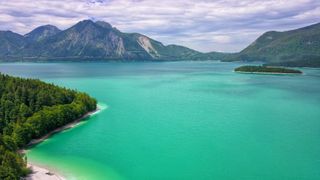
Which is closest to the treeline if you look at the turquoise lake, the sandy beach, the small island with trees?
the sandy beach

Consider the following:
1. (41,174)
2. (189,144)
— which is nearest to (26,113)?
(41,174)

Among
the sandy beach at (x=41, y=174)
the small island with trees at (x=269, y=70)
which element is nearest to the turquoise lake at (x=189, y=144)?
the sandy beach at (x=41, y=174)

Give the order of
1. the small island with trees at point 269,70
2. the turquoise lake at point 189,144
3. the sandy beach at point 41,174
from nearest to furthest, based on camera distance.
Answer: the sandy beach at point 41,174 → the turquoise lake at point 189,144 → the small island with trees at point 269,70

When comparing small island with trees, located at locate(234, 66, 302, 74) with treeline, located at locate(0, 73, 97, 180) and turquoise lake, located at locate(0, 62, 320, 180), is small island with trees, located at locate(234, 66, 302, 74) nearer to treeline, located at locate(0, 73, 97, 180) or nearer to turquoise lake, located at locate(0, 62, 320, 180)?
turquoise lake, located at locate(0, 62, 320, 180)

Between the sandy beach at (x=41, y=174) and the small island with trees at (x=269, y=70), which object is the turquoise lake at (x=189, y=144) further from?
the small island with trees at (x=269, y=70)

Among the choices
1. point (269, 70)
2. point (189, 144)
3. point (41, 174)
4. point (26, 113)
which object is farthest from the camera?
point (269, 70)

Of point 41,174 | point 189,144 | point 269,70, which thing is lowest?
point 189,144

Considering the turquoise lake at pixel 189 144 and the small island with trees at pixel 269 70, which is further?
the small island with trees at pixel 269 70

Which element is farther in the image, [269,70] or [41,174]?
[269,70]

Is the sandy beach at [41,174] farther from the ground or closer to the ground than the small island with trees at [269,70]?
closer to the ground

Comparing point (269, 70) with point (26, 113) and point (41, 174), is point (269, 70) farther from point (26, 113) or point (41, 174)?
point (41, 174)
